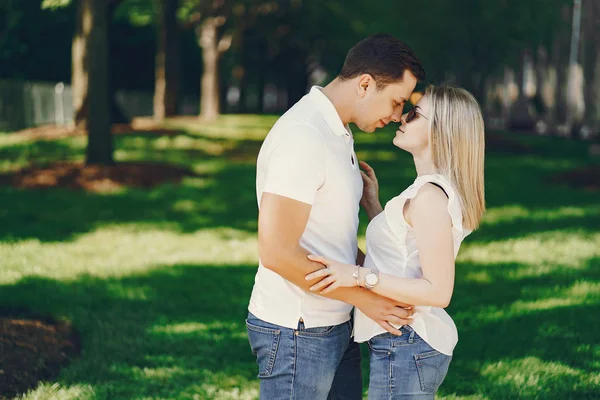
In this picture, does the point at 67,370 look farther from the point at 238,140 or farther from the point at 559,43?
the point at 559,43

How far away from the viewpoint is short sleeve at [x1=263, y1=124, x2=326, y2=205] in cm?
282

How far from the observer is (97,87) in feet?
51.1

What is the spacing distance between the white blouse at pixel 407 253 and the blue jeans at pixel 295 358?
0.18 metres

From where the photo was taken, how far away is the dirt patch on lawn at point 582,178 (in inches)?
655

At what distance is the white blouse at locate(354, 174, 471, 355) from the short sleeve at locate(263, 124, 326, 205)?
0.35 meters

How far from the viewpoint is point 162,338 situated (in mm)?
6859

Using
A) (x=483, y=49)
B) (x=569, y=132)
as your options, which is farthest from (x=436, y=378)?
(x=569, y=132)

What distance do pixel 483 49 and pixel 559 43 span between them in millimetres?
8386

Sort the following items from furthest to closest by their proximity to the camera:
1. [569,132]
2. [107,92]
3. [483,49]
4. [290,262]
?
[569,132] < [483,49] < [107,92] < [290,262]

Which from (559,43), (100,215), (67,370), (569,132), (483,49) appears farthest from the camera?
(559,43)

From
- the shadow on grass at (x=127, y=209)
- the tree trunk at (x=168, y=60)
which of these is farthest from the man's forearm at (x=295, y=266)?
the tree trunk at (x=168, y=60)

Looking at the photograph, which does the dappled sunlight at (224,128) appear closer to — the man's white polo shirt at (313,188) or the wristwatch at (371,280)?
the man's white polo shirt at (313,188)

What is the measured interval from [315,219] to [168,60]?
Answer: 28.2 metres

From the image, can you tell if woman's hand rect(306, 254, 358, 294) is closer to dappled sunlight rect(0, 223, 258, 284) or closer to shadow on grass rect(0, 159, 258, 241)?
dappled sunlight rect(0, 223, 258, 284)
